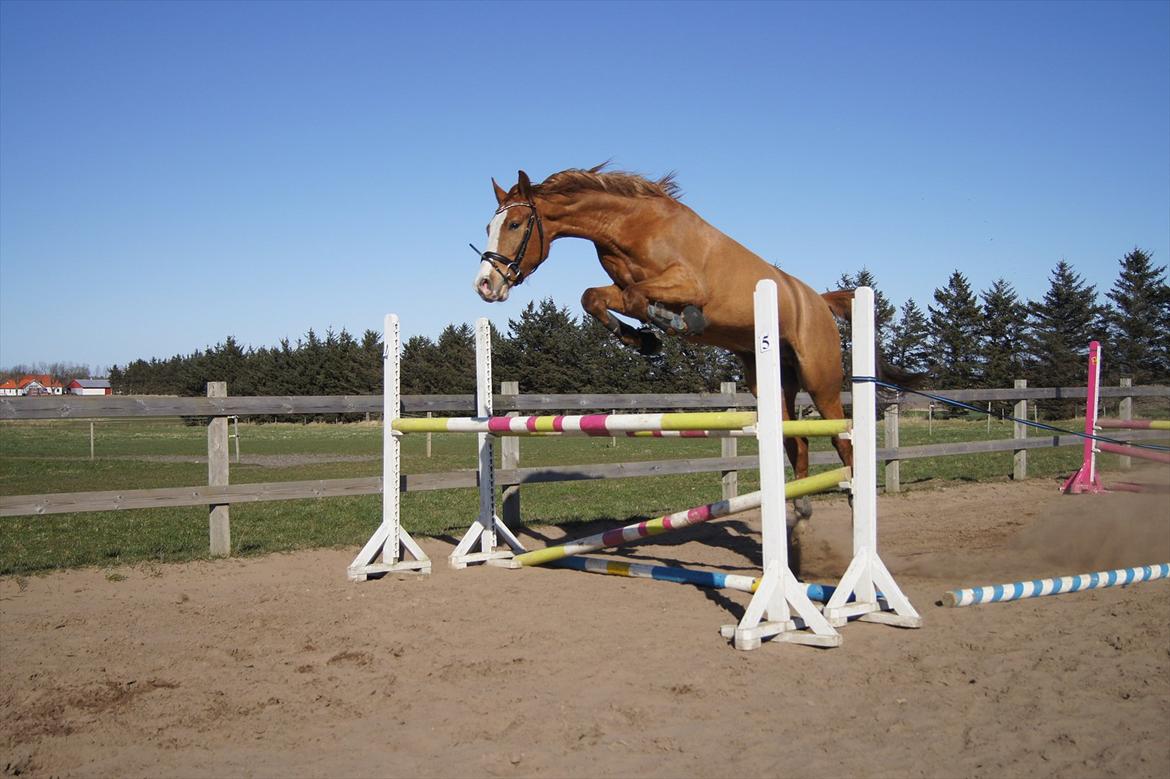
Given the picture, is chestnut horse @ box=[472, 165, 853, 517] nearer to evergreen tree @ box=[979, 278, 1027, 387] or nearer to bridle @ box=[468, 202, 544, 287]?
bridle @ box=[468, 202, 544, 287]

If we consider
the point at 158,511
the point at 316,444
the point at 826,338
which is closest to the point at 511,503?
the point at 826,338

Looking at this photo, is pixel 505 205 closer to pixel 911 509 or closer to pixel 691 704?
pixel 691 704

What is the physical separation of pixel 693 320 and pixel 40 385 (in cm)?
8905

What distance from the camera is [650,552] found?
703cm

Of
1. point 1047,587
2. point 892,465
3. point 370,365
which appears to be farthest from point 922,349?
point 1047,587

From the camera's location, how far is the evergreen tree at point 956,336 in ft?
140

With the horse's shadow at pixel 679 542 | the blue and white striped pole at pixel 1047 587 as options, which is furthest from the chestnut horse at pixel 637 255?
the blue and white striped pole at pixel 1047 587

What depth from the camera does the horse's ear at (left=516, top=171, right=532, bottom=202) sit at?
5105 millimetres

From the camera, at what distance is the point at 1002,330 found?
44.1m

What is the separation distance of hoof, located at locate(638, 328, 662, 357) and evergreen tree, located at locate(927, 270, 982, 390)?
132 feet

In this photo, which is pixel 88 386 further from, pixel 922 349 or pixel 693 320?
pixel 693 320

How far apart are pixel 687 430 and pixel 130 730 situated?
8.62ft

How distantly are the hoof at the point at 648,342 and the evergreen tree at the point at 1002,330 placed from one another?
137 feet

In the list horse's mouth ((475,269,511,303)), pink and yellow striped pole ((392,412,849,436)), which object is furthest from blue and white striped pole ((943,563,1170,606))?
horse's mouth ((475,269,511,303))
